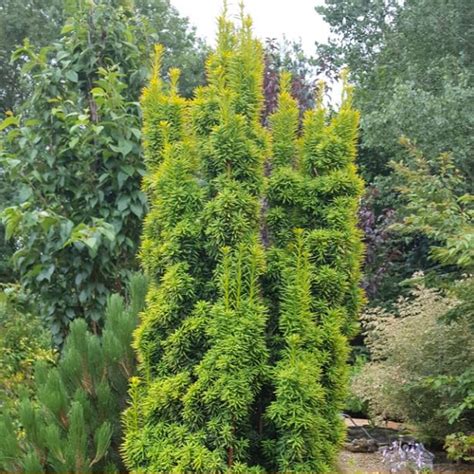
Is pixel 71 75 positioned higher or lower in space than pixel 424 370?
higher

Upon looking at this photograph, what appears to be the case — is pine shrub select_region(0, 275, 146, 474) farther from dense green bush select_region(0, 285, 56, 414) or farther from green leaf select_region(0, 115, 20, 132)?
green leaf select_region(0, 115, 20, 132)

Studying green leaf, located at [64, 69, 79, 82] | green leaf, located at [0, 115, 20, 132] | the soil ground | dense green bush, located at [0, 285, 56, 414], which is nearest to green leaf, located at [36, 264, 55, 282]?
dense green bush, located at [0, 285, 56, 414]

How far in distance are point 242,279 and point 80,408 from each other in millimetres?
836

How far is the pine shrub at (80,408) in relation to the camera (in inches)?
102

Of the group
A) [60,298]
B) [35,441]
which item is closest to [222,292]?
[35,441]

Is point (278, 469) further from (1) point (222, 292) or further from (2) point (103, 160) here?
(2) point (103, 160)

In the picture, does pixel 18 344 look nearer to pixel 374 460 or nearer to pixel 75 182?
pixel 75 182

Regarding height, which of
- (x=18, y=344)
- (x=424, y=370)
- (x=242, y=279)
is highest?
(x=242, y=279)

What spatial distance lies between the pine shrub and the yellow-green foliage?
0.23m

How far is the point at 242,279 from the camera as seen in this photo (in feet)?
8.16

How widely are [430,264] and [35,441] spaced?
8.60 m

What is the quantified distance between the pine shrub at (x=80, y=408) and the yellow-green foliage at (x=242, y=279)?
0.23m

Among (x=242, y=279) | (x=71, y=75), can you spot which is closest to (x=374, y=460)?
(x=242, y=279)

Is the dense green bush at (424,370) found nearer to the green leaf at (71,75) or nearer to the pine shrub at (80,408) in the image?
the pine shrub at (80,408)
